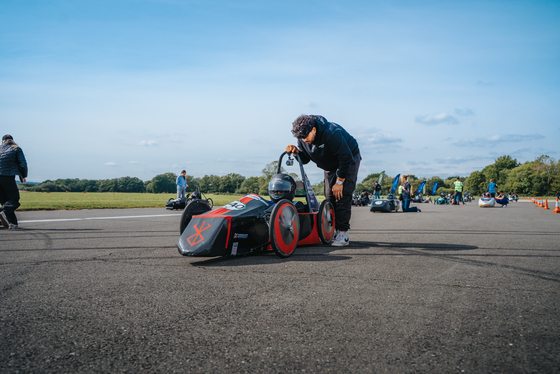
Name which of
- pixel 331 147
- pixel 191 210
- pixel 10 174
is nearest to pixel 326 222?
pixel 331 147

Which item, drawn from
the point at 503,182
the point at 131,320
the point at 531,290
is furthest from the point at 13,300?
the point at 503,182

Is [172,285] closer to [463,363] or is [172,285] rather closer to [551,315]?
[463,363]

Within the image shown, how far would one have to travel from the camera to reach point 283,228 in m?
4.16

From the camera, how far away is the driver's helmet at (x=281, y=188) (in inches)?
189

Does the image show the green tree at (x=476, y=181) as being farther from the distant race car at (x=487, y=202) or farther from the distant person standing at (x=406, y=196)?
the distant person standing at (x=406, y=196)

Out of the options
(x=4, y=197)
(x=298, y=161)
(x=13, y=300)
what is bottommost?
(x=13, y=300)

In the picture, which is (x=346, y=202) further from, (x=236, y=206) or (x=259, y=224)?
(x=236, y=206)

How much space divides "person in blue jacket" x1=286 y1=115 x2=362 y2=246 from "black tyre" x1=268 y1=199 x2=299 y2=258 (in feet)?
3.48

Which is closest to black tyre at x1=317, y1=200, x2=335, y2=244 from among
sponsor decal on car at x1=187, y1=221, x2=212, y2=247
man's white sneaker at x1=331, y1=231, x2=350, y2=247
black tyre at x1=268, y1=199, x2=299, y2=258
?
man's white sneaker at x1=331, y1=231, x2=350, y2=247

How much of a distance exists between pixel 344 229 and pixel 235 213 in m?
2.01

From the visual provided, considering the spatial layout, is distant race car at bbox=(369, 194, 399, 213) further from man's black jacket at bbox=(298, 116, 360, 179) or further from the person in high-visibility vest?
the person in high-visibility vest

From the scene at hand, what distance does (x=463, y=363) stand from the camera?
1.57 m

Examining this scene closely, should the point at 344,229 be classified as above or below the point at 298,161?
below

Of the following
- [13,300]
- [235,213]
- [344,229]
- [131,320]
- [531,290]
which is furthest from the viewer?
[344,229]
